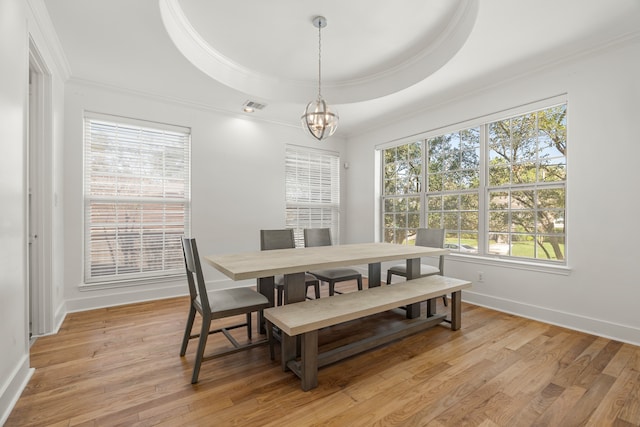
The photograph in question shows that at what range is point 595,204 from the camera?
2770mm

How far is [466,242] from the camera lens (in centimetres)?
387

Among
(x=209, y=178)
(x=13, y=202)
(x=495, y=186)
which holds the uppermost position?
(x=209, y=178)

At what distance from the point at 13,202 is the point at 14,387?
1107 millimetres

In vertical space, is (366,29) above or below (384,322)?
above

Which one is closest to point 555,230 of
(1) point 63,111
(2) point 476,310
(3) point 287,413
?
(2) point 476,310

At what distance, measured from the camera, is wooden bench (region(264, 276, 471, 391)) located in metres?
1.92

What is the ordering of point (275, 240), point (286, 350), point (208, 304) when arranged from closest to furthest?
point (208, 304)
point (286, 350)
point (275, 240)

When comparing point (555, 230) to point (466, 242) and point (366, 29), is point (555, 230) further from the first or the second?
point (366, 29)

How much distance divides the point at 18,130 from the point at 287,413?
2.42 m

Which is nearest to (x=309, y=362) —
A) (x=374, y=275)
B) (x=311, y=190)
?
(x=374, y=275)

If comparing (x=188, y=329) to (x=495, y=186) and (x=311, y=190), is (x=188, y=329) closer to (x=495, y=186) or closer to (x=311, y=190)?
(x=311, y=190)

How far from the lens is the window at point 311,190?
5.03 metres

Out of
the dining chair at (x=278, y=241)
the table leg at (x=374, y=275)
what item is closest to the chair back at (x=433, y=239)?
the table leg at (x=374, y=275)

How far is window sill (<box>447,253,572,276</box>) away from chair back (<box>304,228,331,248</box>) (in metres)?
1.66
